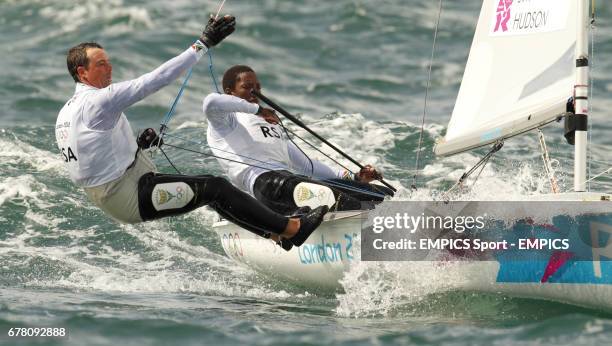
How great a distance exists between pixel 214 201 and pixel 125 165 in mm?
475

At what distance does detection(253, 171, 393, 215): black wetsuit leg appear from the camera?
5840 mm

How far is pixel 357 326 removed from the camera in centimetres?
479

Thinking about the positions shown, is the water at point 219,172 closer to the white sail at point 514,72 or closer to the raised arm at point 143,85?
the white sail at point 514,72

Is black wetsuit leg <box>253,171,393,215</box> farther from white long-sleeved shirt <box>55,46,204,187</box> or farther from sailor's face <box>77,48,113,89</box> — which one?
sailor's face <box>77,48,113,89</box>

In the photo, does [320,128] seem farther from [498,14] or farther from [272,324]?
[272,324]

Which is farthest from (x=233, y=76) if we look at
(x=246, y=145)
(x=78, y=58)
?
(x=78, y=58)

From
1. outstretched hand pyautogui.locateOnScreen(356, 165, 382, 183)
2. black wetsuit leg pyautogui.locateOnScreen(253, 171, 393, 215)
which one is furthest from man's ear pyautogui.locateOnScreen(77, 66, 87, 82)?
outstretched hand pyautogui.locateOnScreen(356, 165, 382, 183)

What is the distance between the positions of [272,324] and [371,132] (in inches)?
208

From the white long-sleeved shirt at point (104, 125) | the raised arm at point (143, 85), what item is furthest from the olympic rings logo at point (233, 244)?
the raised arm at point (143, 85)

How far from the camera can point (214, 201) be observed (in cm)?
536

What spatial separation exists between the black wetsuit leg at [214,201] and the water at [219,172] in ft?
1.46

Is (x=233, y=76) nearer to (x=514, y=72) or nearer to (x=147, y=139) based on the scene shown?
(x=147, y=139)

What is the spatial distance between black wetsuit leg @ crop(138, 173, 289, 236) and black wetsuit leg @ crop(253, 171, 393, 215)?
1.57 ft

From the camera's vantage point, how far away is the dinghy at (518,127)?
16.1ft
